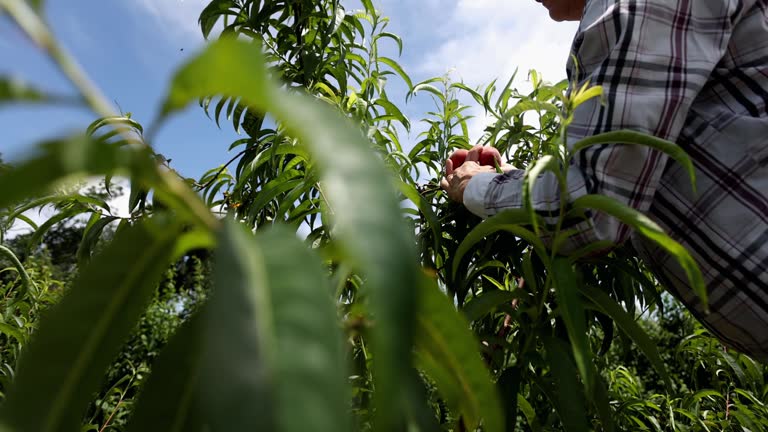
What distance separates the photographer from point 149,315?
4.78 m

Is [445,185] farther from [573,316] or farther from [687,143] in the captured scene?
[573,316]

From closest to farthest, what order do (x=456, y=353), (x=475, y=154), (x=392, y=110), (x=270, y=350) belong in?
1. (x=270, y=350)
2. (x=456, y=353)
3. (x=475, y=154)
4. (x=392, y=110)

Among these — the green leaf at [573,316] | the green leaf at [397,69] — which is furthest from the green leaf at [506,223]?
the green leaf at [397,69]

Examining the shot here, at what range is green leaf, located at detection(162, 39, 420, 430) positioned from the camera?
0.16 m

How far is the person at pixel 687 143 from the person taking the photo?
0.72 m

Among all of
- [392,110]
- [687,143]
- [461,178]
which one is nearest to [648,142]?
[687,143]

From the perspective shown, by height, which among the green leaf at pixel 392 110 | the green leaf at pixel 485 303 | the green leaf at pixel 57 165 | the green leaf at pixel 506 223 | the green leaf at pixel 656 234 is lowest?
A: the green leaf at pixel 57 165

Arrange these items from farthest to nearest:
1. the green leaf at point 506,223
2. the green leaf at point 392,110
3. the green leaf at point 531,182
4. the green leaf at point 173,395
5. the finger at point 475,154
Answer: the green leaf at point 392,110 → the finger at point 475,154 → the green leaf at point 506,223 → the green leaf at point 531,182 → the green leaf at point 173,395

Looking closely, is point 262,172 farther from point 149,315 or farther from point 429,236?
point 149,315

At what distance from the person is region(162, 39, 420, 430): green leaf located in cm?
53

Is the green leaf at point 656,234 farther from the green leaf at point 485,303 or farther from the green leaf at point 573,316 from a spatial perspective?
the green leaf at point 485,303

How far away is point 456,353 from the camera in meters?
0.29

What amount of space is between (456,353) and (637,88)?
57cm

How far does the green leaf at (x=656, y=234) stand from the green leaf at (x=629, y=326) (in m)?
0.18
